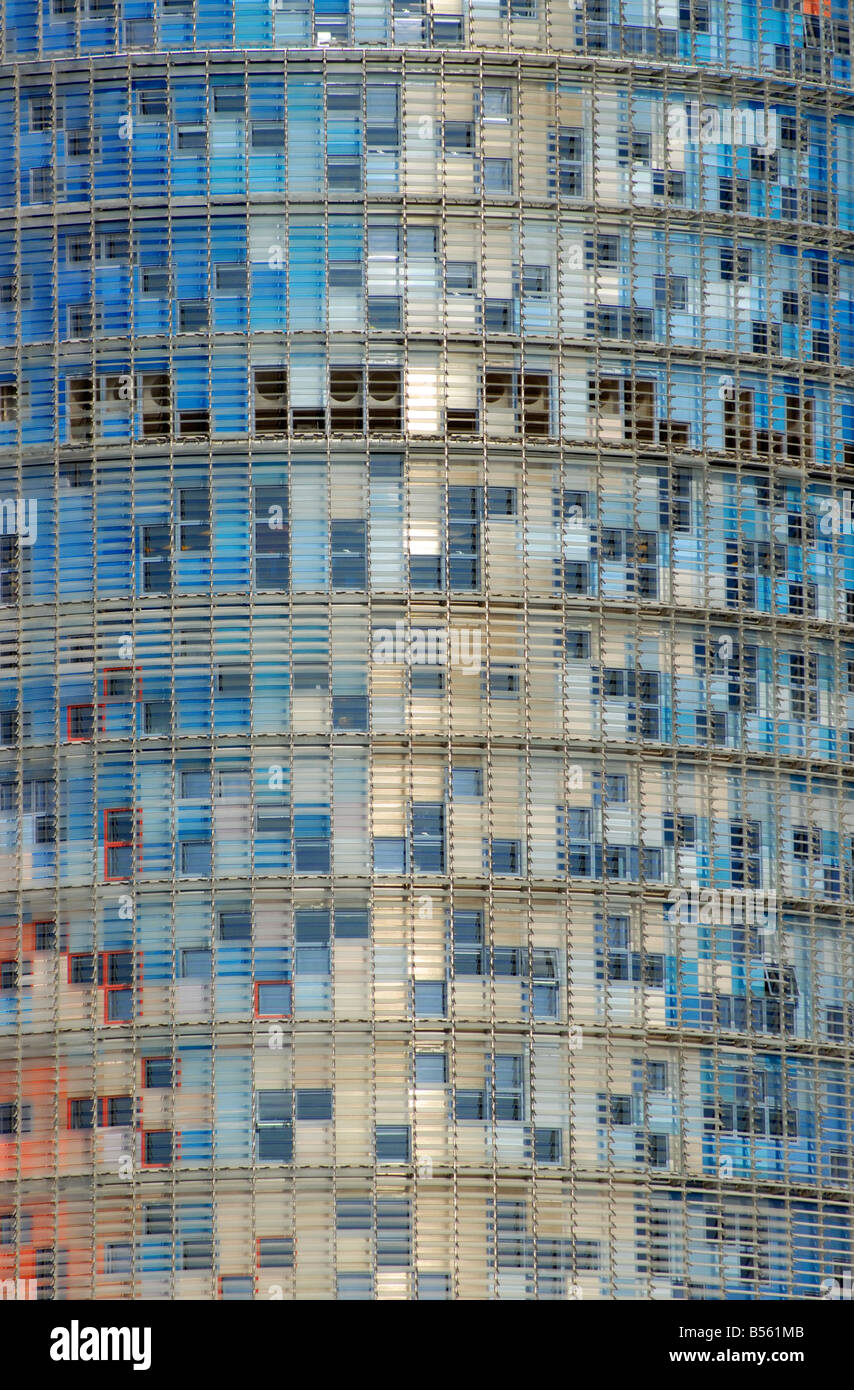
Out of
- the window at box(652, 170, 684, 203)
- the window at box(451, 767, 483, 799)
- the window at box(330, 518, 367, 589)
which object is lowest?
the window at box(451, 767, 483, 799)

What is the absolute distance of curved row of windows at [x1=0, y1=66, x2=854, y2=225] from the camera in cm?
6862

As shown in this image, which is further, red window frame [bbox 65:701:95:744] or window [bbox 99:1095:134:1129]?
red window frame [bbox 65:701:95:744]

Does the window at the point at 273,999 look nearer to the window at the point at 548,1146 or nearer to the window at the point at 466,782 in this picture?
the window at the point at 466,782

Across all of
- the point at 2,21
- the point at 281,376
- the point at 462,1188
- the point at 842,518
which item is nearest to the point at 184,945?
the point at 462,1188

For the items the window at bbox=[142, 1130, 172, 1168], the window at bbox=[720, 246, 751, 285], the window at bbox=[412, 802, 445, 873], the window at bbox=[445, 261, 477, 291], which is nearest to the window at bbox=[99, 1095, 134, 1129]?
the window at bbox=[142, 1130, 172, 1168]

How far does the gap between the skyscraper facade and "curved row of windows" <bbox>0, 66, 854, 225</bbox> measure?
119 millimetres

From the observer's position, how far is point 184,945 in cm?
6506

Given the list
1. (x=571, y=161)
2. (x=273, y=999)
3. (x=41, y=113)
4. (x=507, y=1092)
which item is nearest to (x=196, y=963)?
(x=273, y=999)

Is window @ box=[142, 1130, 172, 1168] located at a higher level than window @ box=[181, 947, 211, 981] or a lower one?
lower

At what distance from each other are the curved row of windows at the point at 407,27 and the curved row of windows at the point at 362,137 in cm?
83

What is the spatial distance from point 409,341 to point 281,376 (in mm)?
3383

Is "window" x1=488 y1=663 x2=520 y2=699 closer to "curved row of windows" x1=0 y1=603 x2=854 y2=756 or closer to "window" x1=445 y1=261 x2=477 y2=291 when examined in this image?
"curved row of windows" x1=0 y1=603 x2=854 y2=756

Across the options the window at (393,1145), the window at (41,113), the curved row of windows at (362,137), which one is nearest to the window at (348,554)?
the curved row of windows at (362,137)
